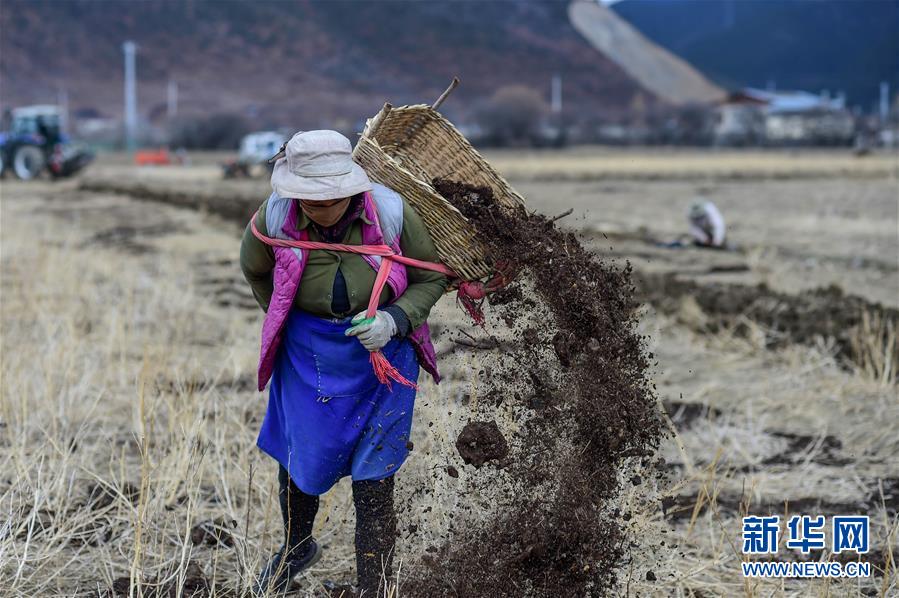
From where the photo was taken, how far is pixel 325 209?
10.0ft

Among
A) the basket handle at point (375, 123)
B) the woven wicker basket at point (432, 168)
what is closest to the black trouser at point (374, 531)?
the woven wicker basket at point (432, 168)

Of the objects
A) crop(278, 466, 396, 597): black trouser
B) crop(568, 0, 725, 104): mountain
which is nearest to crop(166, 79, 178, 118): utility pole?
crop(568, 0, 725, 104): mountain

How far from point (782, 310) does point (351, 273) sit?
5580 millimetres

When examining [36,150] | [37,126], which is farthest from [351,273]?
[37,126]

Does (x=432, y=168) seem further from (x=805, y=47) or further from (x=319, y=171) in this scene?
(x=805, y=47)

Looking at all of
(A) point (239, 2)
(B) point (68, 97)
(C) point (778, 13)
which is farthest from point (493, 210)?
(C) point (778, 13)

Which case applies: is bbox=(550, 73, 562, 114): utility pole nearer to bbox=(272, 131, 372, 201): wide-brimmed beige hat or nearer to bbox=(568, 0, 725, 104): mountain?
bbox=(568, 0, 725, 104): mountain

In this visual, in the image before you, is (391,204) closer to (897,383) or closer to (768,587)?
(768,587)

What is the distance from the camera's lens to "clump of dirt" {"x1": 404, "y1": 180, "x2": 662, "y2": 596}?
331 cm

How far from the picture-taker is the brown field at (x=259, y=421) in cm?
364

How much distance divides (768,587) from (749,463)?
1.28 meters

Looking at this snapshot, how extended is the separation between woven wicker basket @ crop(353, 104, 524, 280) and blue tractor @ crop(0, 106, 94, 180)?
23292 millimetres

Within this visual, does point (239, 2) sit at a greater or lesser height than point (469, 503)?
greater

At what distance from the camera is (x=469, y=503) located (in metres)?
3.71
